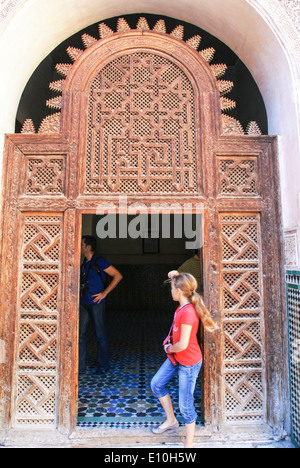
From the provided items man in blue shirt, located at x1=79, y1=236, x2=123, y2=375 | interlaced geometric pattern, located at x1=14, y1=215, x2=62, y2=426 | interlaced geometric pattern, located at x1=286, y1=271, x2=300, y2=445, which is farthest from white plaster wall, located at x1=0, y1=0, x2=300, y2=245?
man in blue shirt, located at x1=79, y1=236, x2=123, y2=375

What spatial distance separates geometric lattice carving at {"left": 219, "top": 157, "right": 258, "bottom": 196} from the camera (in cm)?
248

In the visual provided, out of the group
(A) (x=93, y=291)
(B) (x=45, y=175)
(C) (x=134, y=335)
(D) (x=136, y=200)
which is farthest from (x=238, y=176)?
(C) (x=134, y=335)

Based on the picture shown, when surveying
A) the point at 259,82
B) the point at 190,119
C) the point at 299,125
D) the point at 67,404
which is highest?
the point at 259,82

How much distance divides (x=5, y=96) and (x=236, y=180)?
6.41 ft

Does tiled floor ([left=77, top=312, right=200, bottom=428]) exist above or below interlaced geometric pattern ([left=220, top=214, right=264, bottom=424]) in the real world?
below

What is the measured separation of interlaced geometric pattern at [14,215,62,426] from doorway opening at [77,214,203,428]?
0.39 metres

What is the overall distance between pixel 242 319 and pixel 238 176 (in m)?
1.12

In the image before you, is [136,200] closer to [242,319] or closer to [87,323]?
[242,319]

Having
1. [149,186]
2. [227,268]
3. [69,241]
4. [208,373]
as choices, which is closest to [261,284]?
[227,268]

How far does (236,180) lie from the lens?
251cm

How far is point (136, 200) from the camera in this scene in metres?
2.41

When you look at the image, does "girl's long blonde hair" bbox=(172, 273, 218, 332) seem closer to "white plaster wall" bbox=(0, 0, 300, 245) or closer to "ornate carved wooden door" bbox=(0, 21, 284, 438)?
"ornate carved wooden door" bbox=(0, 21, 284, 438)
